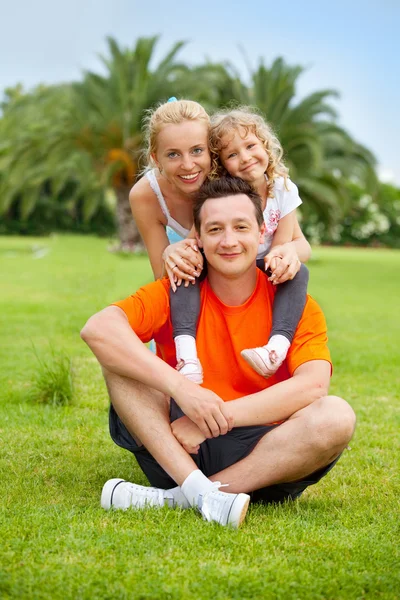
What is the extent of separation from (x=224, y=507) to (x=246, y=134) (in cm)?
186

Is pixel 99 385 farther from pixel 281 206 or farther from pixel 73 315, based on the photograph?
pixel 73 315

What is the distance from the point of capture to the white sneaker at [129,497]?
10.8 feet

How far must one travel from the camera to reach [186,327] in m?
3.48

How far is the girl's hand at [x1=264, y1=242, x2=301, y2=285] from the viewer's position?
11.6ft

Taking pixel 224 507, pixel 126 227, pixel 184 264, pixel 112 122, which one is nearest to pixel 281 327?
pixel 184 264

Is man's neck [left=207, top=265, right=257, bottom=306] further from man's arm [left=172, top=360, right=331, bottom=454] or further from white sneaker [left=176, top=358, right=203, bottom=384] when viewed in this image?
man's arm [left=172, top=360, right=331, bottom=454]

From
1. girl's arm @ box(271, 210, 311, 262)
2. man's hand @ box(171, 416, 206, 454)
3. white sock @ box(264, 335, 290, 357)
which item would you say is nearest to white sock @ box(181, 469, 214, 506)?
man's hand @ box(171, 416, 206, 454)

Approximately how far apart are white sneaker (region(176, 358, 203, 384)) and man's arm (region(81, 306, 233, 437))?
0.46 ft

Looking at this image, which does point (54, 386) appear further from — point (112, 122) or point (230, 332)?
point (112, 122)

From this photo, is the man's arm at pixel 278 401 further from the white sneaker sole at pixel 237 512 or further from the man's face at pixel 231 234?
the man's face at pixel 231 234

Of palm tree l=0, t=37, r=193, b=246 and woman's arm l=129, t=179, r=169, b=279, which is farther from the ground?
palm tree l=0, t=37, r=193, b=246

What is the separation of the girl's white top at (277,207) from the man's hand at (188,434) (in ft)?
3.79

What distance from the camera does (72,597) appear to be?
239cm

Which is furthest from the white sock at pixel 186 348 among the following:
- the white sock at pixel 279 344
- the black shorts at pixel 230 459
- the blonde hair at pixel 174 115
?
the blonde hair at pixel 174 115
